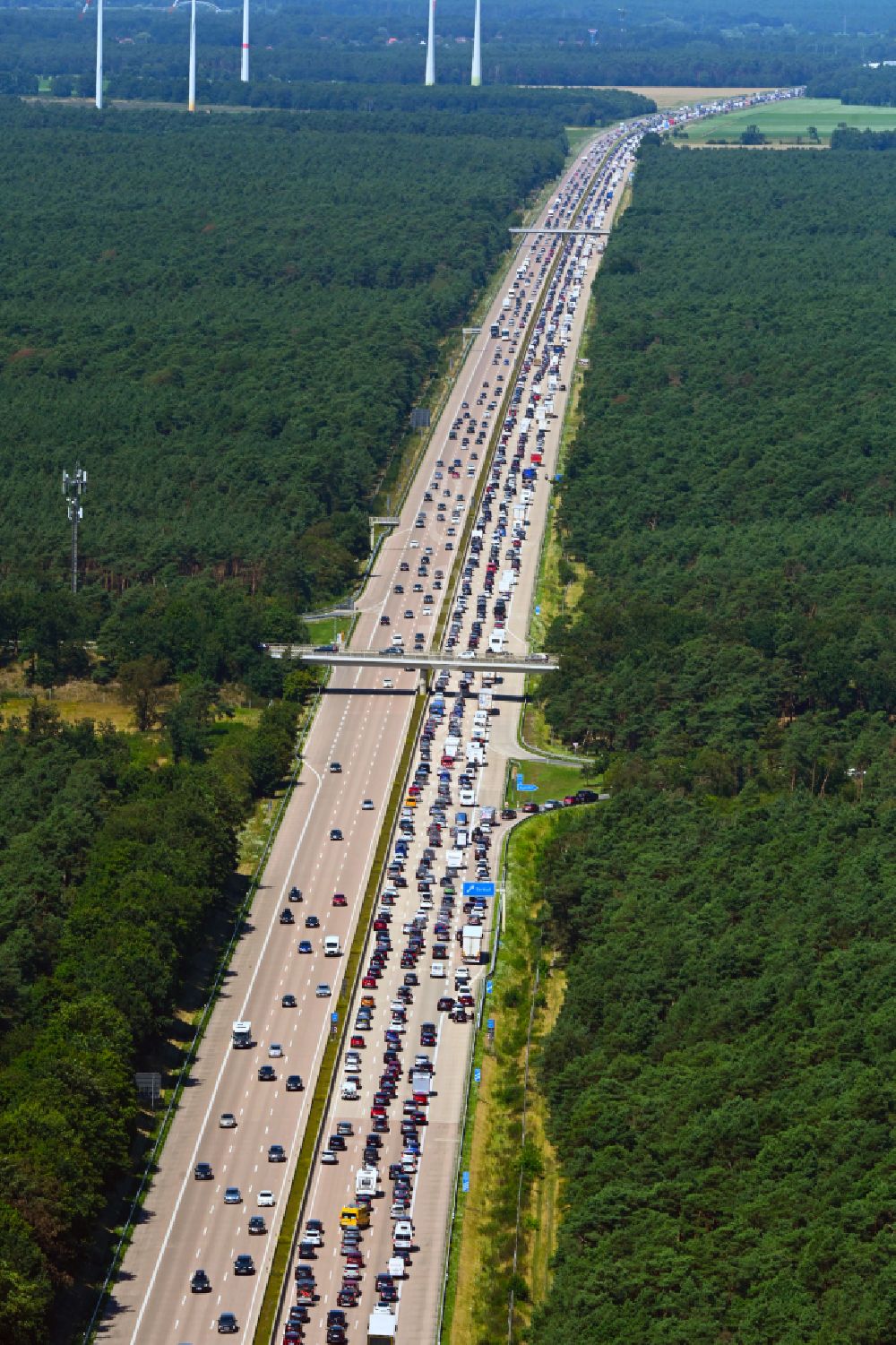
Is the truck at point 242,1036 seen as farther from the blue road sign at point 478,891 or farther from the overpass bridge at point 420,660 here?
the overpass bridge at point 420,660

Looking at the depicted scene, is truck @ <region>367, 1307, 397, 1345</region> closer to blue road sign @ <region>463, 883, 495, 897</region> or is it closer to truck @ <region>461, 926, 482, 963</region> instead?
truck @ <region>461, 926, 482, 963</region>

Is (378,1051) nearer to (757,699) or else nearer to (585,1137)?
(585,1137)

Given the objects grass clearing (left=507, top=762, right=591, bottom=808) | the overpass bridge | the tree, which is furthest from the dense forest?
the tree

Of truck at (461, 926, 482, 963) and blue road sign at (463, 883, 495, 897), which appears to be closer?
truck at (461, 926, 482, 963)

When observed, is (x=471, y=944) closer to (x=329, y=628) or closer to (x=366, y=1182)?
(x=366, y=1182)

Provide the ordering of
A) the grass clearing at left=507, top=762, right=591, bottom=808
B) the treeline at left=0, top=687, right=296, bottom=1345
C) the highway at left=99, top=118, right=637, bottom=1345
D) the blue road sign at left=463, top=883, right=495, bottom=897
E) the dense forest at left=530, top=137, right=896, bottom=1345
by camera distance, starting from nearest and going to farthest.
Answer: the dense forest at left=530, top=137, right=896, bottom=1345 < the treeline at left=0, top=687, right=296, bottom=1345 < the highway at left=99, top=118, right=637, bottom=1345 < the blue road sign at left=463, top=883, right=495, bottom=897 < the grass clearing at left=507, top=762, right=591, bottom=808

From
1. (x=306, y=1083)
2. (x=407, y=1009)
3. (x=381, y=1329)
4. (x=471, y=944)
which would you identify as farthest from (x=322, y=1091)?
(x=381, y=1329)
